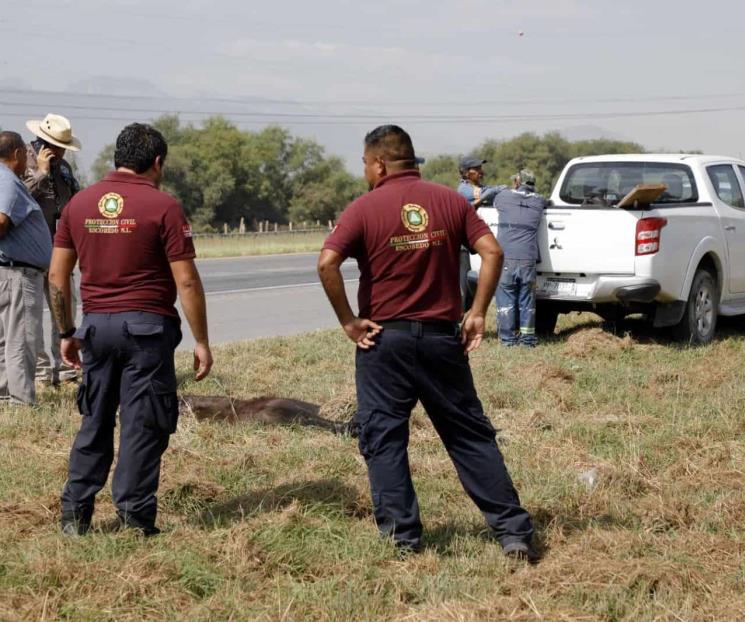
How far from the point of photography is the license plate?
11.3 m

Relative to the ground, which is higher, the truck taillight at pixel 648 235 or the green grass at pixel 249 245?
the truck taillight at pixel 648 235

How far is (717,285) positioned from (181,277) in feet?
27.2

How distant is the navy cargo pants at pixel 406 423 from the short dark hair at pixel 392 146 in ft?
2.42

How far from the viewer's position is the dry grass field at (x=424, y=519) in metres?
4.38

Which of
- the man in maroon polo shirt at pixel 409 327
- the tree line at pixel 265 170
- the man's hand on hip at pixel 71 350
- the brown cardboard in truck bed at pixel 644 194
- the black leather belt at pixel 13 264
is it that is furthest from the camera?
the tree line at pixel 265 170

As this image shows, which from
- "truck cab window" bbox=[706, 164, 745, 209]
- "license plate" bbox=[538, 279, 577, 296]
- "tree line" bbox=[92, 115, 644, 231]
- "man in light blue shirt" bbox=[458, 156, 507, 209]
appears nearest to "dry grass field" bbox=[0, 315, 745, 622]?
"license plate" bbox=[538, 279, 577, 296]

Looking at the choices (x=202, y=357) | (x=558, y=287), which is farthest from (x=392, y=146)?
(x=558, y=287)

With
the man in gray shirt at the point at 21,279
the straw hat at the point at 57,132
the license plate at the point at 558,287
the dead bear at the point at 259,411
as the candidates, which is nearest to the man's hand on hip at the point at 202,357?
the dead bear at the point at 259,411

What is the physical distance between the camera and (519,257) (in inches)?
444

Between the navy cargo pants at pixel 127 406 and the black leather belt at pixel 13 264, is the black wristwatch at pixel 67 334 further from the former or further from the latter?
the black leather belt at pixel 13 264

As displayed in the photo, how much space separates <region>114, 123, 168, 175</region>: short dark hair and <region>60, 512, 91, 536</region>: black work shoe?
1.60 meters

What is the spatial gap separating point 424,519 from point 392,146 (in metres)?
1.85

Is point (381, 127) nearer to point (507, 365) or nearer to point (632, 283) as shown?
point (507, 365)

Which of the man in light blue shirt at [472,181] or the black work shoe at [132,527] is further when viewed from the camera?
the man in light blue shirt at [472,181]
